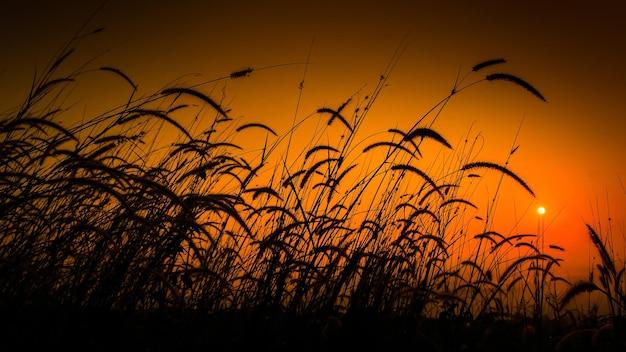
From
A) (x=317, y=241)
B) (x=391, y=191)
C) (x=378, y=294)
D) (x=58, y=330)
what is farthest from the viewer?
(x=391, y=191)

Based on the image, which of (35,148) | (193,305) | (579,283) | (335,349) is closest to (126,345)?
(193,305)

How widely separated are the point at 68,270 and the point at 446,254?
2498 millimetres

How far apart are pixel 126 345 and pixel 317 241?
1281 millimetres

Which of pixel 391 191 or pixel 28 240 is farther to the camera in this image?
pixel 391 191

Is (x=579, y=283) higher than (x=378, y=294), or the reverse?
(x=579, y=283)

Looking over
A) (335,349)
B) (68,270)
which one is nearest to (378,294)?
(335,349)

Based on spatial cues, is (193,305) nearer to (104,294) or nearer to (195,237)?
(195,237)

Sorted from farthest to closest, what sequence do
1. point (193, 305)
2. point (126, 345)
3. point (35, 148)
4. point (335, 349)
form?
point (193, 305) < point (35, 148) < point (335, 349) < point (126, 345)

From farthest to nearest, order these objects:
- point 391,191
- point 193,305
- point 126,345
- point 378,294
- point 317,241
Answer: point 391,191, point 317,241, point 193,305, point 378,294, point 126,345

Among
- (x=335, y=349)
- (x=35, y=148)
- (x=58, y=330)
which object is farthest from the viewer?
(x=35, y=148)

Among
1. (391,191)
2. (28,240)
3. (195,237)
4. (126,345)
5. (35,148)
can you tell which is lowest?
(126,345)

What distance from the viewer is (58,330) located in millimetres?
1788

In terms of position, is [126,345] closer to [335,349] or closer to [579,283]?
[335,349]

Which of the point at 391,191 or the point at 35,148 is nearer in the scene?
the point at 35,148
